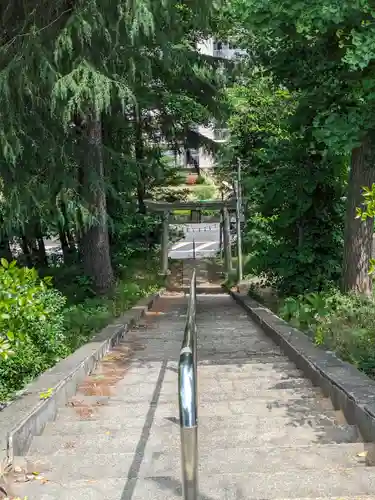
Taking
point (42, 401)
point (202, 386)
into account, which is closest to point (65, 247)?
point (202, 386)

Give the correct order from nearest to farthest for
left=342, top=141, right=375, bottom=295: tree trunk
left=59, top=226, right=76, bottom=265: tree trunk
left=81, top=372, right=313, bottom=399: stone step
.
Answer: left=81, top=372, right=313, bottom=399: stone step, left=342, top=141, right=375, bottom=295: tree trunk, left=59, top=226, right=76, bottom=265: tree trunk

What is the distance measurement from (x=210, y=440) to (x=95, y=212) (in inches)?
301

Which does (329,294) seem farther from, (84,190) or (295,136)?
(84,190)

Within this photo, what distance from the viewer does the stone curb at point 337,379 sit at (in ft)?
13.0

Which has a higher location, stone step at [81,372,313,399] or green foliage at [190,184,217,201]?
green foliage at [190,184,217,201]

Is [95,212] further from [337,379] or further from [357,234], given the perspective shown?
[337,379]

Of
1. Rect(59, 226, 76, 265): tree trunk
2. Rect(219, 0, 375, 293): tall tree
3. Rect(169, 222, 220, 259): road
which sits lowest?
Rect(169, 222, 220, 259): road

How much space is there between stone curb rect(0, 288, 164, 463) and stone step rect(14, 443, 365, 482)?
0.67 ft

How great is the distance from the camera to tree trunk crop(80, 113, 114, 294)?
11.1 metres

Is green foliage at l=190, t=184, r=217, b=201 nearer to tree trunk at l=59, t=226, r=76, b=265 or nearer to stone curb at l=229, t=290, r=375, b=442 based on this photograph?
tree trunk at l=59, t=226, r=76, b=265

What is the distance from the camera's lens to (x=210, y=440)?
3.87 meters

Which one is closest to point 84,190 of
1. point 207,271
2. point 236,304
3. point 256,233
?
point 236,304

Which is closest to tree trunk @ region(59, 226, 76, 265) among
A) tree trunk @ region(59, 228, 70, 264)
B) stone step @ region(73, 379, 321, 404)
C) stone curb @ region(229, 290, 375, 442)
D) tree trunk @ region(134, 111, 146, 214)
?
tree trunk @ region(59, 228, 70, 264)

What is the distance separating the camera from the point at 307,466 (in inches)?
129
